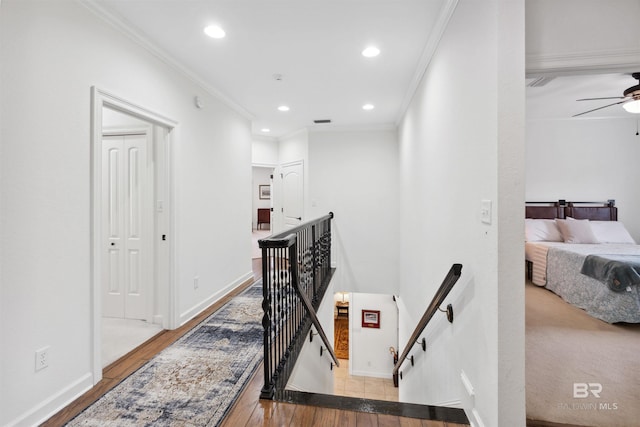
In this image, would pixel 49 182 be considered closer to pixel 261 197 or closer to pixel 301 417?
pixel 301 417

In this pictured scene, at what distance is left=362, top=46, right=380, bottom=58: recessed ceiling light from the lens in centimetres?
269

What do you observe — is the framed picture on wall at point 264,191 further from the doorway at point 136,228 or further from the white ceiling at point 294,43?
the doorway at point 136,228

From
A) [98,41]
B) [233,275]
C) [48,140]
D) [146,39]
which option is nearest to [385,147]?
[233,275]

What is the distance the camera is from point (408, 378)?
3.95m

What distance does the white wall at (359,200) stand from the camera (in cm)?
546

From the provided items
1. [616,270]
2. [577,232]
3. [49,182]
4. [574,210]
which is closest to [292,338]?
[49,182]

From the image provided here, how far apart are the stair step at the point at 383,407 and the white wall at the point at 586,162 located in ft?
14.6

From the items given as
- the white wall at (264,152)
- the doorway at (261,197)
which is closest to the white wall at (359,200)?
the white wall at (264,152)

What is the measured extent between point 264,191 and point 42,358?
9587 mm

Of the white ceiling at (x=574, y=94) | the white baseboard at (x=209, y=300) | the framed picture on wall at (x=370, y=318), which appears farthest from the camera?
the framed picture on wall at (x=370, y=318)

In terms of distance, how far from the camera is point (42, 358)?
5.60 ft

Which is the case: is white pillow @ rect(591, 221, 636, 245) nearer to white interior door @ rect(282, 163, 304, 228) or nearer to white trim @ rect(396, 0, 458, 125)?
white trim @ rect(396, 0, 458, 125)

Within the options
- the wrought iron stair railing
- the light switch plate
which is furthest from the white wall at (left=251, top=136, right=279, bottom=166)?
the light switch plate

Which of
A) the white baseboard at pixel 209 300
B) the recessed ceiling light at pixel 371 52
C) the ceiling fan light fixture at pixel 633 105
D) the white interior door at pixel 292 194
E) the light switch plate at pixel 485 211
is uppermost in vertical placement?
the recessed ceiling light at pixel 371 52
